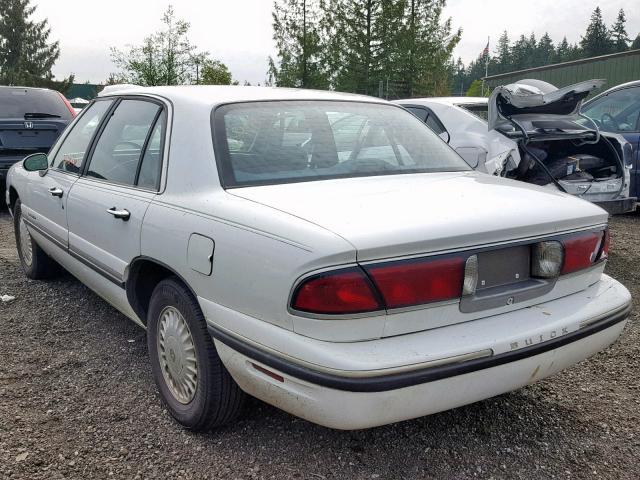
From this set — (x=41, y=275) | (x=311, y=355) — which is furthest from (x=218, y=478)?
(x=41, y=275)

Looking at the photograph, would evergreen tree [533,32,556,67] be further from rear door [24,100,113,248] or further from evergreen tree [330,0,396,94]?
rear door [24,100,113,248]

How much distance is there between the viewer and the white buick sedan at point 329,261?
1960mm

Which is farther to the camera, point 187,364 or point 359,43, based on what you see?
point 359,43

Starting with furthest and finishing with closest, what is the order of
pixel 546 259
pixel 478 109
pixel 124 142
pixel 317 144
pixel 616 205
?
pixel 478 109 → pixel 616 205 → pixel 124 142 → pixel 317 144 → pixel 546 259

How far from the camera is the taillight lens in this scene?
231 cm

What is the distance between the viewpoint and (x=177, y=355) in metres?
2.66

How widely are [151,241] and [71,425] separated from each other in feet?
2.97

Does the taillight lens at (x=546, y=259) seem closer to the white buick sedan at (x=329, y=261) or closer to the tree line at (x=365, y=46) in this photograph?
the white buick sedan at (x=329, y=261)

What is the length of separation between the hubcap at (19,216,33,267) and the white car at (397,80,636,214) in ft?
12.5

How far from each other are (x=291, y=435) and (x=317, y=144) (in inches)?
51.7

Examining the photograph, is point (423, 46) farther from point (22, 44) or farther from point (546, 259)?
point (22, 44)

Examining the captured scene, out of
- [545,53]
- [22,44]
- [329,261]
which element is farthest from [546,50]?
[329,261]

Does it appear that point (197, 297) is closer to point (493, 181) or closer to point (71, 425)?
point (71, 425)

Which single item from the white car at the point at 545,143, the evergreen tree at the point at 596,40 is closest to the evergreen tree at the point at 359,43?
the white car at the point at 545,143
